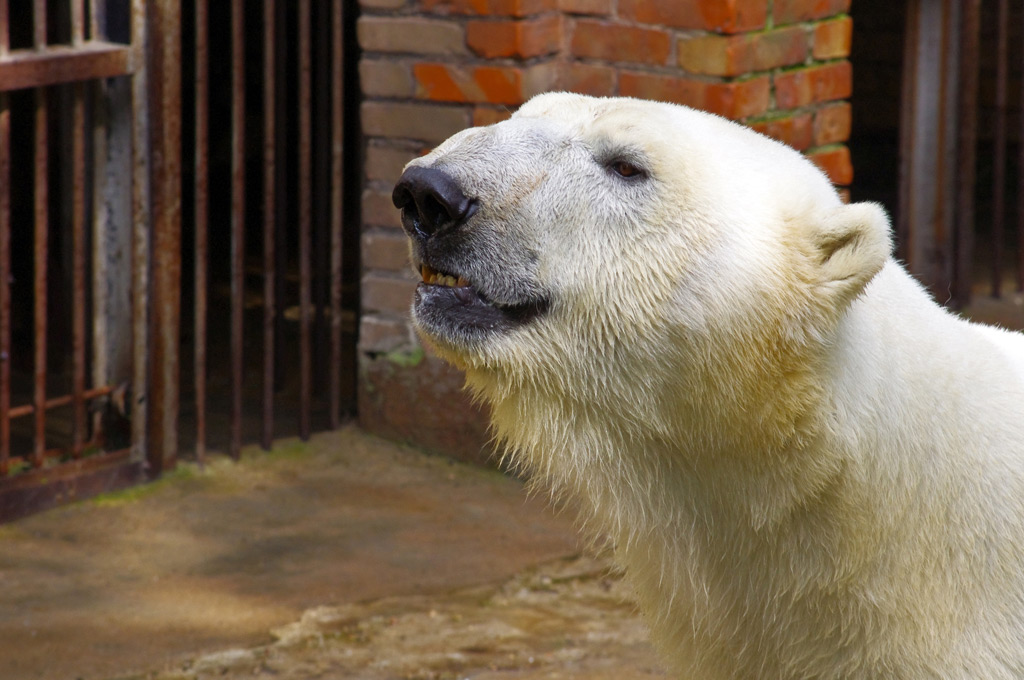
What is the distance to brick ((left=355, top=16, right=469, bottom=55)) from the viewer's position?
420 centimetres

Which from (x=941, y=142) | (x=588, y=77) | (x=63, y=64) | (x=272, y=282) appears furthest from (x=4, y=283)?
(x=941, y=142)

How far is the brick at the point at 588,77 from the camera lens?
4.12m

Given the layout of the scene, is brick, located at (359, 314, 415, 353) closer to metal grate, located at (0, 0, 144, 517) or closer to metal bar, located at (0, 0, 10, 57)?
metal grate, located at (0, 0, 144, 517)

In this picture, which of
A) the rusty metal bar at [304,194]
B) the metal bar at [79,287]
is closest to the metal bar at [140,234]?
the metal bar at [79,287]

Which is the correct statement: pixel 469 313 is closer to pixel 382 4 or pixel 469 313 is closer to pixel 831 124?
pixel 382 4

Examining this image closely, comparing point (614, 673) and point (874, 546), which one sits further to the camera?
point (614, 673)

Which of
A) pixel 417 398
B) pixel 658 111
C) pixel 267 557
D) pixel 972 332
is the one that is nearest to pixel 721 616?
pixel 972 332

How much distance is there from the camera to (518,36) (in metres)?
4.04

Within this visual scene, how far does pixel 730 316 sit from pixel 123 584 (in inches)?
86.3

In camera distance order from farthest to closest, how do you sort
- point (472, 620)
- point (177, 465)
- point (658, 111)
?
point (177, 465)
point (472, 620)
point (658, 111)

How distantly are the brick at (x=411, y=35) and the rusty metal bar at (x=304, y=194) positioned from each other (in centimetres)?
22

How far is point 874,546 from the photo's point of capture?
2.11 metres

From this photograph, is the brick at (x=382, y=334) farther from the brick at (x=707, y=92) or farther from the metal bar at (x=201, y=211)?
the brick at (x=707, y=92)

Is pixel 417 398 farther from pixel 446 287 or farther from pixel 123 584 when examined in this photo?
pixel 446 287
